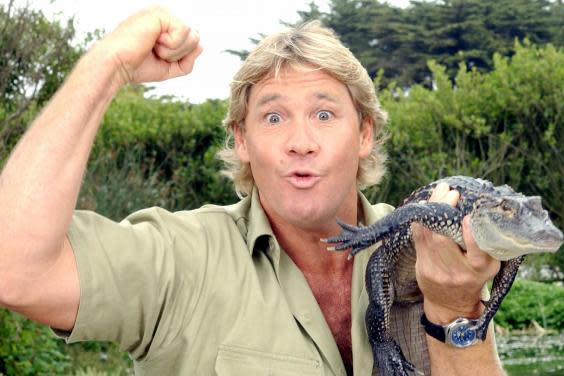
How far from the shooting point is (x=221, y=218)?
10.1ft

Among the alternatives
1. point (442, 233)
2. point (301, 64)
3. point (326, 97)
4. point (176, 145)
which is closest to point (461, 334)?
point (442, 233)

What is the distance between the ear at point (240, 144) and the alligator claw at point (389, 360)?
2.62 ft

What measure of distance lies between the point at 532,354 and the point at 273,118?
7.68 metres

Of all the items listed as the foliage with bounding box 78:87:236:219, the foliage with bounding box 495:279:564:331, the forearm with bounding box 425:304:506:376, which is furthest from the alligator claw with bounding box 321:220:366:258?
the foliage with bounding box 78:87:236:219

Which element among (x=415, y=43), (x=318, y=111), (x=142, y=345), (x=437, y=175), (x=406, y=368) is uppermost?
(x=318, y=111)

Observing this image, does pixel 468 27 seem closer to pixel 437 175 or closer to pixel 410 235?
pixel 437 175

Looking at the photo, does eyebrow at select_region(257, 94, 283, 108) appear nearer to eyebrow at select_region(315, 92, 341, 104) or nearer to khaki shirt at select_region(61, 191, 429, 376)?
eyebrow at select_region(315, 92, 341, 104)

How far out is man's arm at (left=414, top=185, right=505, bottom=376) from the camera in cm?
272

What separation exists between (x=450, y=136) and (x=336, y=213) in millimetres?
11089

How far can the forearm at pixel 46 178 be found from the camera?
2.38 meters

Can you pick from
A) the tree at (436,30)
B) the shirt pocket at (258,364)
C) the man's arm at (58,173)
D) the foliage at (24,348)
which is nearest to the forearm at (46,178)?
the man's arm at (58,173)

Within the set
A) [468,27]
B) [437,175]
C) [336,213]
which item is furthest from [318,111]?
[468,27]

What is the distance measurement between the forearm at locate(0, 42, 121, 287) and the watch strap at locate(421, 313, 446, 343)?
1.11 meters

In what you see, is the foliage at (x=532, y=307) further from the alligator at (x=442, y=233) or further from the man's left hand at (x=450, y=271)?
the man's left hand at (x=450, y=271)
